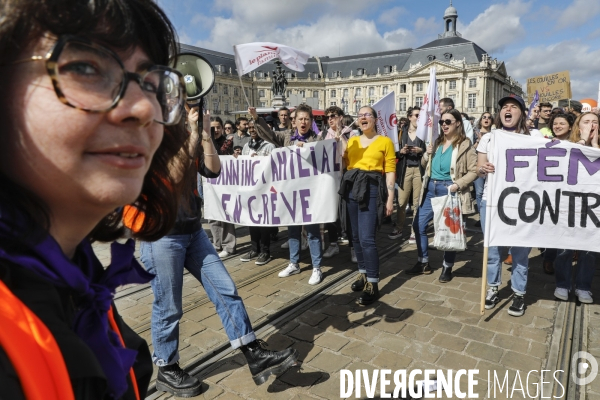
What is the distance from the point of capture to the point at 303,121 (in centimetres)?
533

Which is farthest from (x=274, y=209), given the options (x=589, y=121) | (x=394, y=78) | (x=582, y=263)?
(x=394, y=78)

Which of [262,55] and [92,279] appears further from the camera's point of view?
[262,55]

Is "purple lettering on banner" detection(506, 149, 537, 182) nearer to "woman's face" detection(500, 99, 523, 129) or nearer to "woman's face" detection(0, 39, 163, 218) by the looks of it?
"woman's face" detection(500, 99, 523, 129)

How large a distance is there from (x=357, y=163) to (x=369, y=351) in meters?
2.06

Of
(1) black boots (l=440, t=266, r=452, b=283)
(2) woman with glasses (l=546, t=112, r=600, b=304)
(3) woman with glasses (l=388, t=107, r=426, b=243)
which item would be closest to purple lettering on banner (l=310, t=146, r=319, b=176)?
(1) black boots (l=440, t=266, r=452, b=283)

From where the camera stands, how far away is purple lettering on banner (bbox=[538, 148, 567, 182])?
4.00 meters

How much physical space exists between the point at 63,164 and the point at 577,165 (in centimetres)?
455

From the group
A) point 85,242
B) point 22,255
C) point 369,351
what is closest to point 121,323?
point 85,242

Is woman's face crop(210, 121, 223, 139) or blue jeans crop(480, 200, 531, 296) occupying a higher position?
woman's face crop(210, 121, 223, 139)

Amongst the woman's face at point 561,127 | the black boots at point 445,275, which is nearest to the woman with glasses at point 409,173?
the black boots at point 445,275

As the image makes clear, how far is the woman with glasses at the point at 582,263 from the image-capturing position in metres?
4.28

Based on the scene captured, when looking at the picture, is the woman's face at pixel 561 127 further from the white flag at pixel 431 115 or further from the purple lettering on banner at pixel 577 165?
the white flag at pixel 431 115

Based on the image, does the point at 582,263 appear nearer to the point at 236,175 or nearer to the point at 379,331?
the point at 379,331

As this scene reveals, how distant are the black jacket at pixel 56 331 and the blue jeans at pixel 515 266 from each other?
4.23 metres
